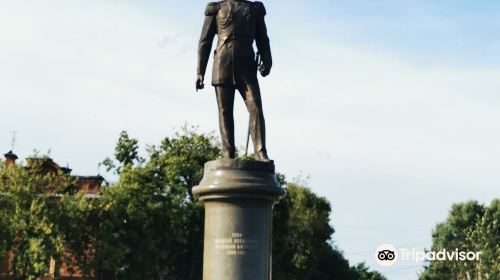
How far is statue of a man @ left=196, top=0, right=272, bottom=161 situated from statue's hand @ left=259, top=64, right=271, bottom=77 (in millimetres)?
163

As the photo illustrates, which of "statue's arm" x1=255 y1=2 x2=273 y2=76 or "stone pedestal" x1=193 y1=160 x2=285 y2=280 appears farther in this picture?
"statue's arm" x1=255 y1=2 x2=273 y2=76

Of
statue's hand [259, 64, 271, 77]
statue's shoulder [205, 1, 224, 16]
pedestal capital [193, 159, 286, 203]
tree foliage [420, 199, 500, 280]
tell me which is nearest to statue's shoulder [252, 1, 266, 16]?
statue's shoulder [205, 1, 224, 16]

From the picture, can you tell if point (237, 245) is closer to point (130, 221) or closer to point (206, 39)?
point (206, 39)

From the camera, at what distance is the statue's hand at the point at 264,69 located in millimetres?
18312

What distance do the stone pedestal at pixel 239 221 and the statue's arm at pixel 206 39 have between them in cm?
243

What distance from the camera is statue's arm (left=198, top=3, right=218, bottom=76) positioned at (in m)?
18.1

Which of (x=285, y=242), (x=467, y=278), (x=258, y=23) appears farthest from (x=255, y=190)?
(x=467, y=278)

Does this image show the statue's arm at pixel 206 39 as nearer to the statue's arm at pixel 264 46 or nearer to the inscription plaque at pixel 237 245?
the statue's arm at pixel 264 46

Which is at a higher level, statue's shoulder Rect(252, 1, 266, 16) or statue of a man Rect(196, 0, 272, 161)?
statue's shoulder Rect(252, 1, 266, 16)

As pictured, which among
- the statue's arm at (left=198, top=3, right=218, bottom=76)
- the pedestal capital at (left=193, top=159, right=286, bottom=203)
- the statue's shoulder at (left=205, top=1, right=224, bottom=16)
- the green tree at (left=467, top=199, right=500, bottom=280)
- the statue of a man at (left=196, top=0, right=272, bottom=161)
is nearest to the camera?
the pedestal capital at (left=193, top=159, right=286, bottom=203)

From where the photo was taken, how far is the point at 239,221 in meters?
16.4

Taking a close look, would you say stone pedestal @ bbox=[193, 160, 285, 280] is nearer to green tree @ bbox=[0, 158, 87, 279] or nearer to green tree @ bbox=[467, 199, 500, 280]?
green tree @ bbox=[0, 158, 87, 279]

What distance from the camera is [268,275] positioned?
16.7 meters

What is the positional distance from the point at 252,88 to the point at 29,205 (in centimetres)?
3063
